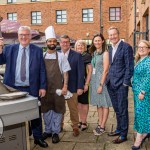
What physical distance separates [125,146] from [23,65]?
2.10 m

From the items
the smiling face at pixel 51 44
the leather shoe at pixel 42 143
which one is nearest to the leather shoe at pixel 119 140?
the leather shoe at pixel 42 143

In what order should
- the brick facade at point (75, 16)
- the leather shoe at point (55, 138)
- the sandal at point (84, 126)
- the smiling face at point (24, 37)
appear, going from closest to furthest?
the smiling face at point (24, 37), the leather shoe at point (55, 138), the sandal at point (84, 126), the brick facade at point (75, 16)

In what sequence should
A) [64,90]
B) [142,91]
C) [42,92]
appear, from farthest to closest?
[64,90], [42,92], [142,91]

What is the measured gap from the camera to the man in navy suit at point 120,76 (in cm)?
467

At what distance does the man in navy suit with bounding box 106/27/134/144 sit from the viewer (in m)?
4.67

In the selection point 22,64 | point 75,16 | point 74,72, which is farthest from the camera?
point 75,16

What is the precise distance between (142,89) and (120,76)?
0.56m

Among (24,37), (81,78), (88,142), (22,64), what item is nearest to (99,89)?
(81,78)

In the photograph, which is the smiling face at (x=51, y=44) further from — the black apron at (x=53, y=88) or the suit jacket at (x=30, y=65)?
the suit jacket at (x=30, y=65)

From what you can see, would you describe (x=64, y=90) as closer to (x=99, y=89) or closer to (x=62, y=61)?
(x=62, y=61)

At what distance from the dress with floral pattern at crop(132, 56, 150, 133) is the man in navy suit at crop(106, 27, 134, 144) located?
6.1 inches

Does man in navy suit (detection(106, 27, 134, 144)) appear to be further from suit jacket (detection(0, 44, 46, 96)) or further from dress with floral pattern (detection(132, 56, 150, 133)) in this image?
suit jacket (detection(0, 44, 46, 96))

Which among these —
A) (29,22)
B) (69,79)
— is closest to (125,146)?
(69,79)

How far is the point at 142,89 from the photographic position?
14.3ft
